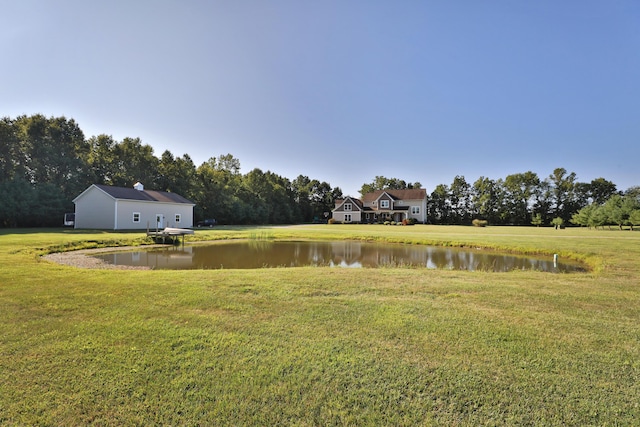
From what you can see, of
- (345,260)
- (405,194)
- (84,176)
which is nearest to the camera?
(345,260)

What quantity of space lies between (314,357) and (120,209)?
29609 millimetres

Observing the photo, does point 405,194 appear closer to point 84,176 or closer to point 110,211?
point 110,211

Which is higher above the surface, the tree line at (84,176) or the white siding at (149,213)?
the tree line at (84,176)

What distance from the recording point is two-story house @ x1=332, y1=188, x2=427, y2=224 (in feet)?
172

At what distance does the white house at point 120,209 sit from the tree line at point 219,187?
3.52 meters

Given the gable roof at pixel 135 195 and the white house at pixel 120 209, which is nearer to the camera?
the white house at pixel 120 209

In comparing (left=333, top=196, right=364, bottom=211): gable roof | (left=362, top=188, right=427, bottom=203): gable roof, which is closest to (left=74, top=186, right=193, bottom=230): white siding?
(left=333, top=196, right=364, bottom=211): gable roof

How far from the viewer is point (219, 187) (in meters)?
42.9

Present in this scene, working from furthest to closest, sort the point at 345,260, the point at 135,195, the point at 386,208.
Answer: the point at 386,208 → the point at 135,195 → the point at 345,260

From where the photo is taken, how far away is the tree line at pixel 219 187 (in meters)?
29.7

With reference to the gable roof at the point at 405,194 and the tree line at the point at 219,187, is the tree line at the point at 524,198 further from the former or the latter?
the gable roof at the point at 405,194

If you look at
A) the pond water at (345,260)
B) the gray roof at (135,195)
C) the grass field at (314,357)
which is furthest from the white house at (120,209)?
the grass field at (314,357)

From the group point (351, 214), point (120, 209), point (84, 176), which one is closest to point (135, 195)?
point (120, 209)

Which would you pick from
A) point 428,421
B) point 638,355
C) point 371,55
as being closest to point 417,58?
point 371,55
